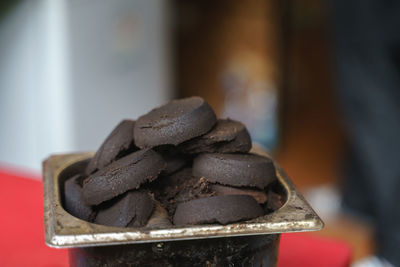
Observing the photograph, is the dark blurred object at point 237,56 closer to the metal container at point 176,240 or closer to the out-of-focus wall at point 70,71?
the out-of-focus wall at point 70,71

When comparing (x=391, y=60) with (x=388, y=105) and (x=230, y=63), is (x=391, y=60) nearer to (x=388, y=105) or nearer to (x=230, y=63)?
(x=388, y=105)

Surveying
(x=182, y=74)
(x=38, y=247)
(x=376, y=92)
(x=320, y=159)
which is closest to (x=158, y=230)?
(x=38, y=247)

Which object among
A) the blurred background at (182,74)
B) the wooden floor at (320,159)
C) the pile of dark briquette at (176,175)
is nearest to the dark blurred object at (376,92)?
the blurred background at (182,74)

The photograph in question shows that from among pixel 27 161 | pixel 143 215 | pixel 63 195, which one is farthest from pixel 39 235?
pixel 27 161

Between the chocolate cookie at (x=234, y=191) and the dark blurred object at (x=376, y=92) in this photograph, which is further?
the dark blurred object at (x=376, y=92)

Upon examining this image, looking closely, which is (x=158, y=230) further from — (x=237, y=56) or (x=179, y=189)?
(x=237, y=56)

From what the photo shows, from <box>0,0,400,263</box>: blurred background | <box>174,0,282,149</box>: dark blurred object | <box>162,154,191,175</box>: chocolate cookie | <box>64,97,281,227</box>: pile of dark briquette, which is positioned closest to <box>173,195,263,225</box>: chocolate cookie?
<box>64,97,281,227</box>: pile of dark briquette
